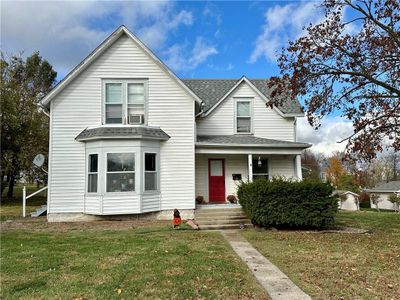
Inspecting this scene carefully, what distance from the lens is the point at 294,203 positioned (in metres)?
12.0

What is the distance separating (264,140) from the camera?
17.2 metres

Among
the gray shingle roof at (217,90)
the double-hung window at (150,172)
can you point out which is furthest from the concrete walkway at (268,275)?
the gray shingle roof at (217,90)

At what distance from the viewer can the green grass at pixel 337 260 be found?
565 centimetres

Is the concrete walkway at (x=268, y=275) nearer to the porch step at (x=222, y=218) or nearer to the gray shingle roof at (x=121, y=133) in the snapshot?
the porch step at (x=222, y=218)

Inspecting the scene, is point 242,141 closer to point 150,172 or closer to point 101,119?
point 150,172

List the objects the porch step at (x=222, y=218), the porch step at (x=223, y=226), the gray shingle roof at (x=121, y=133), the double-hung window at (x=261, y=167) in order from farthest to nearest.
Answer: the double-hung window at (x=261, y=167) < the gray shingle roof at (x=121, y=133) < the porch step at (x=222, y=218) < the porch step at (x=223, y=226)

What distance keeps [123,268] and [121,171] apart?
772cm

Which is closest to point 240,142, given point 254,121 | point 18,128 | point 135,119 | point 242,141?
point 242,141

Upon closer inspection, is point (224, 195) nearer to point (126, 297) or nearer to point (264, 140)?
point (264, 140)

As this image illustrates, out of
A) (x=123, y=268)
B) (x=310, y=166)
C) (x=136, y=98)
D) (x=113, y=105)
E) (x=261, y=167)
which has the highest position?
(x=136, y=98)

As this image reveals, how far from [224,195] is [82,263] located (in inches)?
426

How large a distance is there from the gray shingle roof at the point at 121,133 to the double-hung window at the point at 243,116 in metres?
4.88

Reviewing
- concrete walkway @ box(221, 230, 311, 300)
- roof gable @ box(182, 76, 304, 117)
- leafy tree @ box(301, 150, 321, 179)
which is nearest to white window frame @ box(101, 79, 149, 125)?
roof gable @ box(182, 76, 304, 117)

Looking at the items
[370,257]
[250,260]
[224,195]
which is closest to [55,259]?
[250,260]
